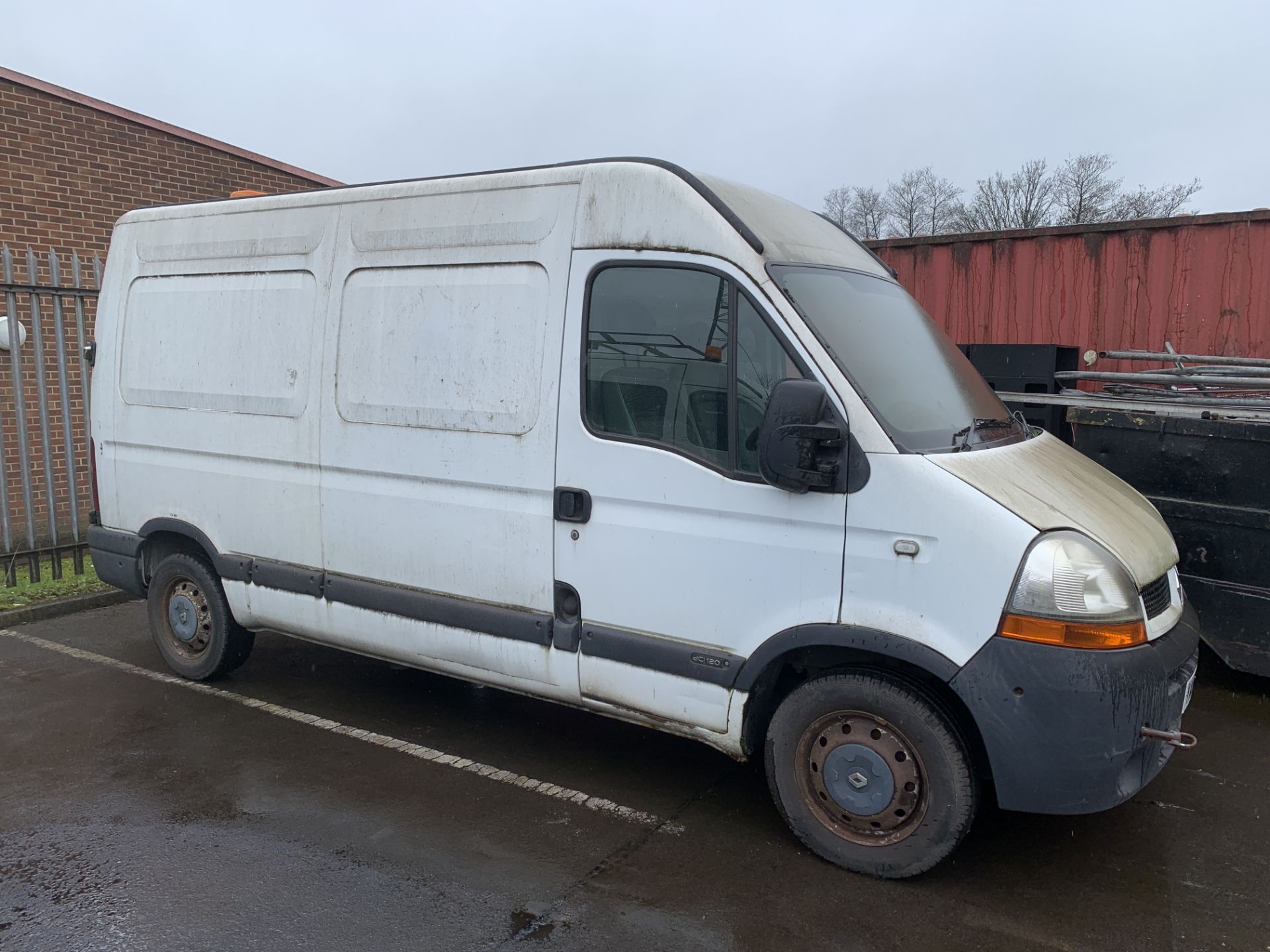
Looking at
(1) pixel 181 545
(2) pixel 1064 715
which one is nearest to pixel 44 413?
(1) pixel 181 545

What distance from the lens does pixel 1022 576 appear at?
306 cm

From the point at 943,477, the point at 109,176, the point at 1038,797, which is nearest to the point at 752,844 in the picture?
the point at 1038,797

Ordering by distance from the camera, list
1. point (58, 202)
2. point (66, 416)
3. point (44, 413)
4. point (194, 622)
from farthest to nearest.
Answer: point (58, 202) → point (66, 416) → point (44, 413) → point (194, 622)

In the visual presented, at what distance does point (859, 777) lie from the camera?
135 inches

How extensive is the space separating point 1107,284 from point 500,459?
5821 mm

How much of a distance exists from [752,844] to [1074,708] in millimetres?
1353

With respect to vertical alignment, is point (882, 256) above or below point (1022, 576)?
above

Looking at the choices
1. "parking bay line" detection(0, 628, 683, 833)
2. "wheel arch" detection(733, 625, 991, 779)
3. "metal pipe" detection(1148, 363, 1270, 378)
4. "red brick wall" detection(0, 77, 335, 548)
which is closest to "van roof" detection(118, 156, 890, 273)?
"wheel arch" detection(733, 625, 991, 779)

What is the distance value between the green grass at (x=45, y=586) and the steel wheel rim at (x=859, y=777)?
5.60 m

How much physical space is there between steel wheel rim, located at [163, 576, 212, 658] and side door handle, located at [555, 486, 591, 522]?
2.57m

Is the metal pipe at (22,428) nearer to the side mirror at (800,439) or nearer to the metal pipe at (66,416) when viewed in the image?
the metal pipe at (66,416)

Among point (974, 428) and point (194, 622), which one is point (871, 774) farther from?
point (194, 622)

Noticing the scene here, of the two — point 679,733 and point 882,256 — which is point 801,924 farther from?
point 882,256

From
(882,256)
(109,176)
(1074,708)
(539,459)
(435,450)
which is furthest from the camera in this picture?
(109,176)
